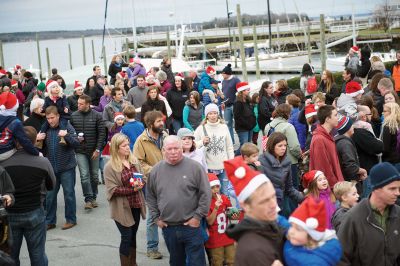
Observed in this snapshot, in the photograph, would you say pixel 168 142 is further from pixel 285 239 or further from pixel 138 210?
pixel 285 239

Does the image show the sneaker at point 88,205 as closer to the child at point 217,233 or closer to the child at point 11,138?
the child at point 11,138

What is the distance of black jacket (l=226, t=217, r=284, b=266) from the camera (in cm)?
386

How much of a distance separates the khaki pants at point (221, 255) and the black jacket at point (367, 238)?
8.14ft

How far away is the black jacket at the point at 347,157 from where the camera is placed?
7762 millimetres

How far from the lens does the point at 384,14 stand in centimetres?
7288

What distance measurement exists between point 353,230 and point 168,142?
2.31m

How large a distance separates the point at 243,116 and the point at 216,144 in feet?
11.6

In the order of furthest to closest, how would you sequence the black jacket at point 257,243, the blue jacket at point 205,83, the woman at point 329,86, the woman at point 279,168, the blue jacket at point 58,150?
the blue jacket at point 205,83
the woman at point 329,86
the blue jacket at point 58,150
the woman at point 279,168
the black jacket at point 257,243

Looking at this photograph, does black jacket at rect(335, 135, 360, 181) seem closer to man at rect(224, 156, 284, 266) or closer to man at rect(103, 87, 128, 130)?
man at rect(224, 156, 284, 266)

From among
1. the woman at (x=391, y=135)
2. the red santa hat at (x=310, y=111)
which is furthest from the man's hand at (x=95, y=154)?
the woman at (x=391, y=135)

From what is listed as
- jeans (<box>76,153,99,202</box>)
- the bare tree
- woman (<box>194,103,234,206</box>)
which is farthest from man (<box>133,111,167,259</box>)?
the bare tree

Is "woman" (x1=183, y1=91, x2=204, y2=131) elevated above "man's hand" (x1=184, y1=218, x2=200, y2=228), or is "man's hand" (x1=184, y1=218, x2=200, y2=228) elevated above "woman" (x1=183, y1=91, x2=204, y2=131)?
"woman" (x1=183, y1=91, x2=204, y2=131)

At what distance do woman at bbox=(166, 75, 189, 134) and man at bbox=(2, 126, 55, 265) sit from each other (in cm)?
693

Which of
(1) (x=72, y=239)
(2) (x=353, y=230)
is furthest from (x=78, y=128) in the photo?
(2) (x=353, y=230)
